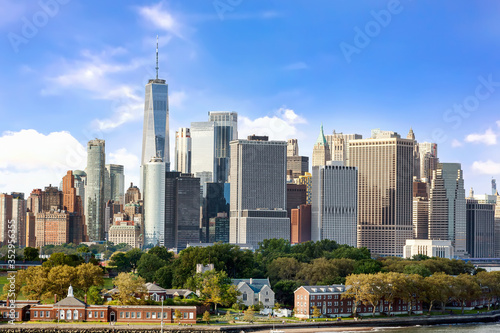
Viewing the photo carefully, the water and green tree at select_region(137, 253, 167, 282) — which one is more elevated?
green tree at select_region(137, 253, 167, 282)

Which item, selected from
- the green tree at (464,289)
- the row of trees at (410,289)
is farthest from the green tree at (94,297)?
the green tree at (464,289)

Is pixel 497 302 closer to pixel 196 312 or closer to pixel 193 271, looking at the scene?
pixel 193 271

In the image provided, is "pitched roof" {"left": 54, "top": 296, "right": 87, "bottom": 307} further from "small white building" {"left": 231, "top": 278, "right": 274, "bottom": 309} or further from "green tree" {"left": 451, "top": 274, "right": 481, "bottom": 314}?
"green tree" {"left": 451, "top": 274, "right": 481, "bottom": 314}

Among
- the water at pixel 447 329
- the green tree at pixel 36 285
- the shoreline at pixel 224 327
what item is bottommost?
the water at pixel 447 329

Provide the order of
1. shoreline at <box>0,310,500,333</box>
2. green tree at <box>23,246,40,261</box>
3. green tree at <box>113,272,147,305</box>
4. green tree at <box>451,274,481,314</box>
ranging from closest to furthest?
shoreline at <box>0,310,500,333</box> → green tree at <box>113,272,147,305</box> → green tree at <box>451,274,481,314</box> → green tree at <box>23,246,40,261</box>

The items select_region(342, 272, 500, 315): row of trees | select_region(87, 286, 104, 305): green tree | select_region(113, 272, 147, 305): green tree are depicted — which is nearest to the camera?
select_region(113, 272, 147, 305): green tree

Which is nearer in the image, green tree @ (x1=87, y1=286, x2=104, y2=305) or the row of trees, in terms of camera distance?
green tree @ (x1=87, y1=286, x2=104, y2=305)

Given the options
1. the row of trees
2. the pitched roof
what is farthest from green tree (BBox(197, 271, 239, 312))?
the pitched roof

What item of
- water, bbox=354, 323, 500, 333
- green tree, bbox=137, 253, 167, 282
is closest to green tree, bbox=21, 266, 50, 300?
green tree, bbox=137, 253, 167, 282

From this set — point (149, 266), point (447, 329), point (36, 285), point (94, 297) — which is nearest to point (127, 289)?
point (94, 297)

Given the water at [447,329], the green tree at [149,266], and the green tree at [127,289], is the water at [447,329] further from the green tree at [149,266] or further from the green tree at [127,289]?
the green tree at [149,266]

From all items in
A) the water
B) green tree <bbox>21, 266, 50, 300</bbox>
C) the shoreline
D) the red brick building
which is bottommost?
the water
